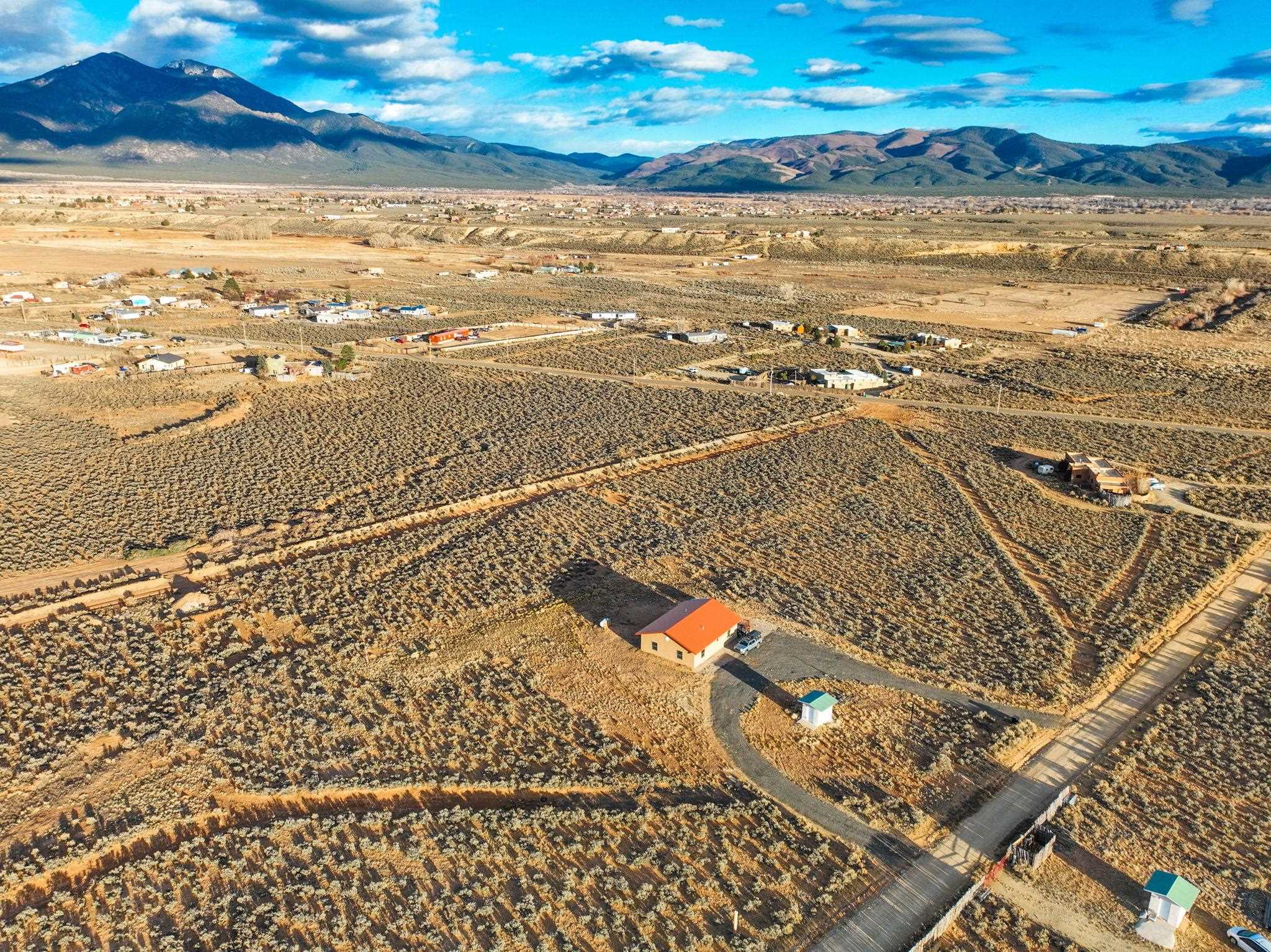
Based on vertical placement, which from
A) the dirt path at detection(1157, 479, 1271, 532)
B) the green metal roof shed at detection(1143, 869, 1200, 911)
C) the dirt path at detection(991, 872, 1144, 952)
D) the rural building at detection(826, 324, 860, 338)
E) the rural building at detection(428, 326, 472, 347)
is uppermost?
the rural building at detection(826, 324, 860, 338)

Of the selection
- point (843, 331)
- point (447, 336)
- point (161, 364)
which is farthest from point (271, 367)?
point (843, 331)

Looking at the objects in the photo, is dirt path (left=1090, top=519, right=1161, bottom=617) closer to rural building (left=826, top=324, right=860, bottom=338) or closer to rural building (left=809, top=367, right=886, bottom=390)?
rural building (left=809, top=367, right=886, bottom=390)

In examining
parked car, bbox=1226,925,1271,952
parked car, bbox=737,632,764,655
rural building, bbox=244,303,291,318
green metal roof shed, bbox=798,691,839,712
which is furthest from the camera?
rural building, bbox=244,303,291,318

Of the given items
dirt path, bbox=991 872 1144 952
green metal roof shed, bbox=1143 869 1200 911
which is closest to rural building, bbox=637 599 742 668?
dirt path, bbox=991 872 1144 952

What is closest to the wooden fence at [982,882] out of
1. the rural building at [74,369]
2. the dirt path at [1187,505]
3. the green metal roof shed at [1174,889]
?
the green metal roof shed at [1174,889]

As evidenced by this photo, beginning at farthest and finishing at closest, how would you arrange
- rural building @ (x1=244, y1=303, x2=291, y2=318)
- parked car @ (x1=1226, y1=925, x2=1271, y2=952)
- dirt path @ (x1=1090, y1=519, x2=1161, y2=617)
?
rural building @ (x1=244, y1=303, x2=291, y2=318), dirt path @ (x1=1090, y1=519, x2=1161, y2=617), parked car @ (x1=1226, y1=925, x2=1271, y2=952)

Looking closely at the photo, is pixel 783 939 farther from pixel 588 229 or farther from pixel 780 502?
pixel 588 229

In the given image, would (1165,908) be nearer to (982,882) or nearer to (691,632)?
(982,882)
